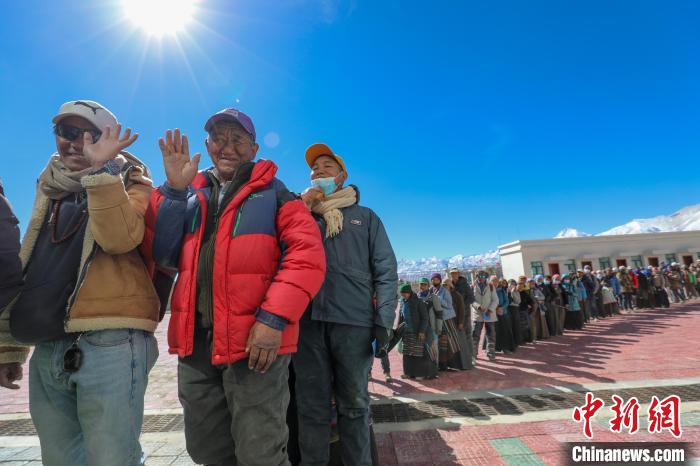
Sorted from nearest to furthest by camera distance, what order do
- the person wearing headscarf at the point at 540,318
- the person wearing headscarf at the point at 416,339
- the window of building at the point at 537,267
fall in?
1. the person wearing headscarf at the point at 416,339
2. the person wearing headscarf at the point at 540,318
3. the window of building at the point at 537,267

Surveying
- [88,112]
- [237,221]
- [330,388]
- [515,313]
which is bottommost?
[515,313]

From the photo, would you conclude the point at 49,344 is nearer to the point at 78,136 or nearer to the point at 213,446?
the point at 213,446

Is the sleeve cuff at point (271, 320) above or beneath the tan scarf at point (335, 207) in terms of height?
beneath

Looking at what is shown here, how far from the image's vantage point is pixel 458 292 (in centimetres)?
721

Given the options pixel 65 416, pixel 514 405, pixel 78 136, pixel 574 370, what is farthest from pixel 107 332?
pixel 574 370

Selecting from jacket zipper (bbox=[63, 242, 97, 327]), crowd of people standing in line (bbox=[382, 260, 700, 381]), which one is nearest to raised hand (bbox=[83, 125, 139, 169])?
jacket zipper (bbox=[63, 242, 97, 327])

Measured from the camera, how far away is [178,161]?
1756 millimetres

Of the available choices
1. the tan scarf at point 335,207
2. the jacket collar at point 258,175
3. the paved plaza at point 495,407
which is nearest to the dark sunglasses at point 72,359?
the jacket collar at point 258,175

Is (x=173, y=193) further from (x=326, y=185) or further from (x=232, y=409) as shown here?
(x=326, y=185)

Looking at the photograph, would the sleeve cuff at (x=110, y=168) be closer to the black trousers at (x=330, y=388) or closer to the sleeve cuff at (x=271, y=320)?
the sleeve cuff at (x=271, y=320)

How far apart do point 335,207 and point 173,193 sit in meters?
1.24

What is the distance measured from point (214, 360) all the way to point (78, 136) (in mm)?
1316

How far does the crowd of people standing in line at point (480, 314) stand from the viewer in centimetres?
587
